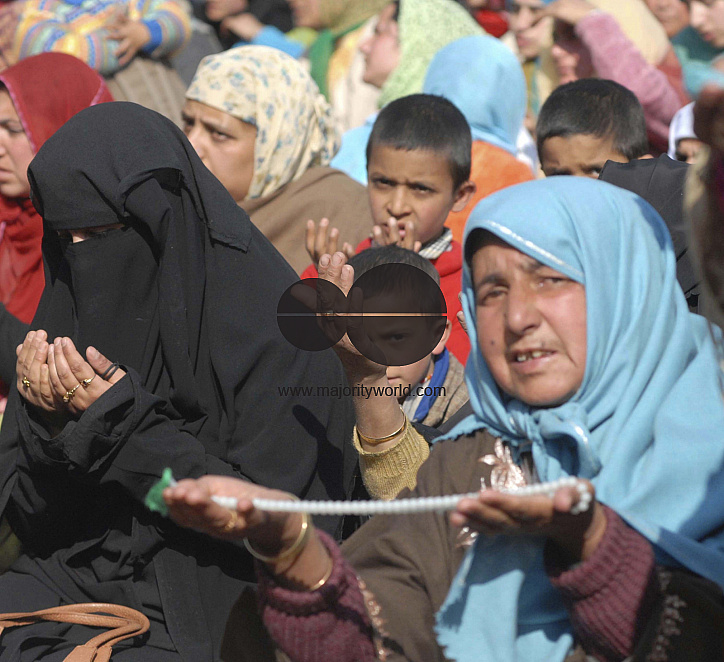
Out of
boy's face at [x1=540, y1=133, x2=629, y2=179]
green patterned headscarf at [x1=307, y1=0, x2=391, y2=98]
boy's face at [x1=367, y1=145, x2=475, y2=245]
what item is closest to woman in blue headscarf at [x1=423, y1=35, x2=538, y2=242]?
boy's face at [x1=367, y1=145, x2=475, y2=245]

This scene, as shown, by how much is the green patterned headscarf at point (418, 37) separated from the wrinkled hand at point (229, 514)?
413 centimetres

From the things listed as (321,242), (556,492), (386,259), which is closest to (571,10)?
(321,242)

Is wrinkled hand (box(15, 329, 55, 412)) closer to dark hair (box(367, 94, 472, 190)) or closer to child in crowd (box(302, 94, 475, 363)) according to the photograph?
child in crowd (box(302, 94, 475, 363))

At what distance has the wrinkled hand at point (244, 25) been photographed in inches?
290

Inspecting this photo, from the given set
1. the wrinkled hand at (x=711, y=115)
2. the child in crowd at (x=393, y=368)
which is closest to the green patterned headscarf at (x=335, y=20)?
the child in crowd at (x=393, y=368)

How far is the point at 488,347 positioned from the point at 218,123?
2512mm

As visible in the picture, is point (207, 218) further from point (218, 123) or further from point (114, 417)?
point (218, 123)

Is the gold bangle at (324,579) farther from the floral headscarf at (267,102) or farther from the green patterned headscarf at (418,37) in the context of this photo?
the green patterned headscarf at (418,37)

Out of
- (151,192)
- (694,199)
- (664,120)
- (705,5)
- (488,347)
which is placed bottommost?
(664,120)

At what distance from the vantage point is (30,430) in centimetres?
230

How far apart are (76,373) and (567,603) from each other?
1.23 meters

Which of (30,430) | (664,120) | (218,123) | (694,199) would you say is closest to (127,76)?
(218,123)

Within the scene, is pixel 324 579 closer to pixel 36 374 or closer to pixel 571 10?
pixel 36 374
